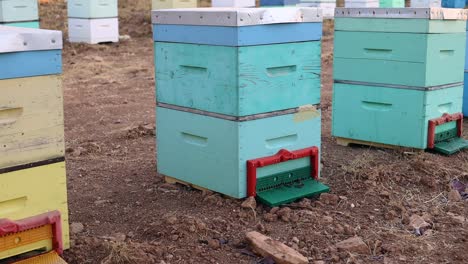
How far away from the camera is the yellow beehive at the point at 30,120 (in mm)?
2658

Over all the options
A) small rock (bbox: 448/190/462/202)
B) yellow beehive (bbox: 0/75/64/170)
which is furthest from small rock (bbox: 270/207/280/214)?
yellow beehive (bbox: 0/75/64/170)

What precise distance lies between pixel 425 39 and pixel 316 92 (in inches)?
42.7

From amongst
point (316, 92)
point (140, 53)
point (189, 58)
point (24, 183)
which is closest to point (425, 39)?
point (316, 92)

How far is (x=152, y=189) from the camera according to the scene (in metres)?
4.02

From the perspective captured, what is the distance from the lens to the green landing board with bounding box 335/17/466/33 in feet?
14.8

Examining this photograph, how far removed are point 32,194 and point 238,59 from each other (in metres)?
1.26

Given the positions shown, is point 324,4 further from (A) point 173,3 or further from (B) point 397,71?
(B) point 397,71

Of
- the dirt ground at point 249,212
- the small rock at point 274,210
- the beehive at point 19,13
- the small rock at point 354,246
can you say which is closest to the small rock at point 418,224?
the dirt ground at point 249,212

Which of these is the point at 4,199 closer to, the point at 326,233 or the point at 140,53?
the point at 326,233

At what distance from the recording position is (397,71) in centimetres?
466

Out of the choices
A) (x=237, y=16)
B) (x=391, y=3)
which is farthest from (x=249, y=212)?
(x=391, y=3)

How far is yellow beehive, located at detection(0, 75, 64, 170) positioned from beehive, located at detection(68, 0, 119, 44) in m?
9.61

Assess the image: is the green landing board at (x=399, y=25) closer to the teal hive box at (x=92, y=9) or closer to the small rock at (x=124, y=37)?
the teal hive box at (x=92, y=9)

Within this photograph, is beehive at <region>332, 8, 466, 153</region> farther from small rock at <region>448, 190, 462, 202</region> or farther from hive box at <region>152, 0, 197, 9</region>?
hive box at <region>152, 0, 197, 9</region>
